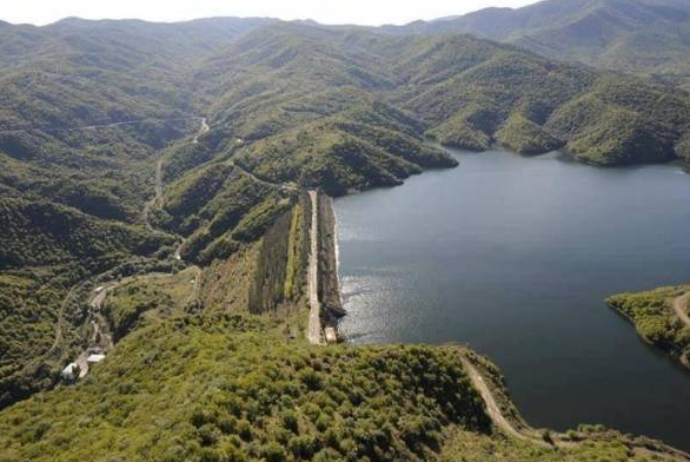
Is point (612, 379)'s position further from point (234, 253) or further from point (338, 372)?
point (234, 253)

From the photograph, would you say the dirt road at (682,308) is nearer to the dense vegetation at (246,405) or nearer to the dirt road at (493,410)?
the dirt road at (493,410)

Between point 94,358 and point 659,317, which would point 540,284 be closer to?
point 659,317

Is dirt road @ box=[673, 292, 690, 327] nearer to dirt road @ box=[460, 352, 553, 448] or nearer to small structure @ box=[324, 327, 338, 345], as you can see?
dirt road @ box=[460, 352, 553, 448]

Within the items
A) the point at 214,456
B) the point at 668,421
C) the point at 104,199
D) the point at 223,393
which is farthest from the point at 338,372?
the point at 104,199

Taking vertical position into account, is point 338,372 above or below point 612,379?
above

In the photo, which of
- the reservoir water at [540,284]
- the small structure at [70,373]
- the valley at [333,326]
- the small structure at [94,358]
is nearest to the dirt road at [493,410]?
the valley at [333,326]

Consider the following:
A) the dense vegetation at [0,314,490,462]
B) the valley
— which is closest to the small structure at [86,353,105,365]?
the valley
